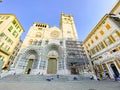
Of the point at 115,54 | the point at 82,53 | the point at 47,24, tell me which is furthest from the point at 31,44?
the point at 115,54

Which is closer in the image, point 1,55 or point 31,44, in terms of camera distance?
point 1,55

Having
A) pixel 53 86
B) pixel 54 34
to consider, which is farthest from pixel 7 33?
pixel 53 86

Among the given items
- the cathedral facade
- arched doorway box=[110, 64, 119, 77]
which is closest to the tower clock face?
the cathedral facade

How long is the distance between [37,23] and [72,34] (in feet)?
49.6

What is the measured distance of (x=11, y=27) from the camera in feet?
79.6

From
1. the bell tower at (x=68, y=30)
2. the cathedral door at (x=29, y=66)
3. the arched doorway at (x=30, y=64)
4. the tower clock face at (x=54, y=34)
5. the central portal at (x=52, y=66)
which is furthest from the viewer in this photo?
the tower clock face at (x=54, y=34)

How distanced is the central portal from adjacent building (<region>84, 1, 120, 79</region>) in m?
11.6

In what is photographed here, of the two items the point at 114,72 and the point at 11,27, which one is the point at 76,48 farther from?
the point at 11,27

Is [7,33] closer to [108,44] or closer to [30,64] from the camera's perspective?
[30,64]

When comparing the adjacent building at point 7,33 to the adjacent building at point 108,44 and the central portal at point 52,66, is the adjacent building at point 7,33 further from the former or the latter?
the adjacent building at point 108,44

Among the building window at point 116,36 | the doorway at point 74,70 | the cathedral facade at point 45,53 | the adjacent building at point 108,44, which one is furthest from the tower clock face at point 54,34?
the building window at point 116,36

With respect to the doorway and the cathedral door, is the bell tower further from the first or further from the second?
the cathedral door

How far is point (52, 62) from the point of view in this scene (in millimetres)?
21062

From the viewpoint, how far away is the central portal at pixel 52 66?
19578mm
